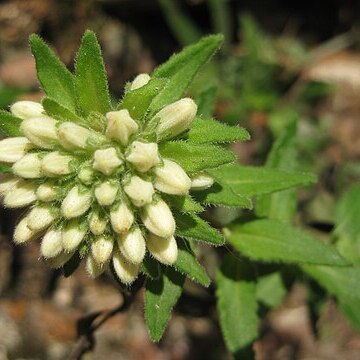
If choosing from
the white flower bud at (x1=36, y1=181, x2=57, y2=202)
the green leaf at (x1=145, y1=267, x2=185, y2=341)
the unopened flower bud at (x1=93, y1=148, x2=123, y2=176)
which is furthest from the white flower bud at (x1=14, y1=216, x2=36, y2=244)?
the green leaf at (x1=145, y1=267, x2=185, y2=341)

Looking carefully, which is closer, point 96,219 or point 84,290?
point 96,219

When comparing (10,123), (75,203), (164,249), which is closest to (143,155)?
(75,203)

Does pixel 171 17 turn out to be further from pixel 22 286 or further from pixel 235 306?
pixel 235 306

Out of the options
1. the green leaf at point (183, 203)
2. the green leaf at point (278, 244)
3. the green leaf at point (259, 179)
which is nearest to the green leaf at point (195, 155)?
the green leaf at point (183, 203)

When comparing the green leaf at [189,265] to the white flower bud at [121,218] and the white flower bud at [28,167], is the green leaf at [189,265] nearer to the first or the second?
the white flower bud at [121,218]

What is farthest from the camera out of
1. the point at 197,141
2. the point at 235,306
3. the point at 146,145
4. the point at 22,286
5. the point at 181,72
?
the point at 22,286

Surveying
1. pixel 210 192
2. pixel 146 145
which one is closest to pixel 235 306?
pixel 210 192

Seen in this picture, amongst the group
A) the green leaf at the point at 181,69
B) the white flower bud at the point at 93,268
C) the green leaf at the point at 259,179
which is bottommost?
the green leaf at the point at 259,179

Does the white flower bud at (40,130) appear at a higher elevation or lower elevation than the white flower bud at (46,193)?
higher
